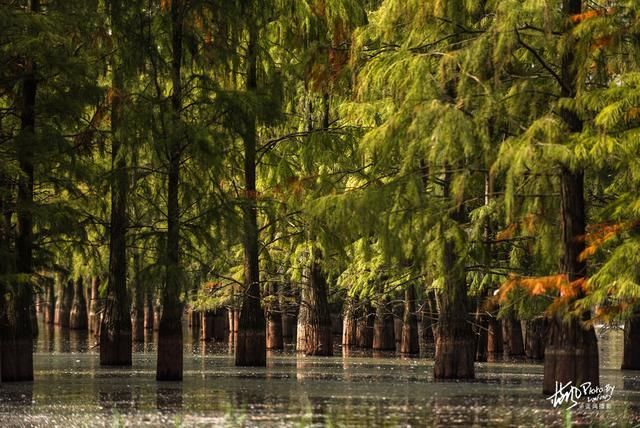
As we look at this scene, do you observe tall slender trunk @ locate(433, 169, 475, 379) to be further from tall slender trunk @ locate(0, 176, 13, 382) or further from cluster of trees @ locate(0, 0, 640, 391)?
tall slender trunk @ locate(0, 176, 13, 382)

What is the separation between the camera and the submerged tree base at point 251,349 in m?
35.1

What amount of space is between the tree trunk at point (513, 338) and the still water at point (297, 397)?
A: 7160 mm

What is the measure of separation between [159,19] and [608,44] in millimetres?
10902

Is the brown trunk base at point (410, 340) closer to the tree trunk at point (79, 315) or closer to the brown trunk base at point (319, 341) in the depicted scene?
the brown trunk base at point (319, 341)

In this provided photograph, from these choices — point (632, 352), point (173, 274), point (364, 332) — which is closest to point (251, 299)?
point (173, 274)

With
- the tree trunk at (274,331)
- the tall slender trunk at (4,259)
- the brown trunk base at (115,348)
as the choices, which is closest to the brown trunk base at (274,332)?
the tree trunk at (274,331)

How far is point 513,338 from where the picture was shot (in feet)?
153

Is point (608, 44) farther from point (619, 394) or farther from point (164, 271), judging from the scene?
point (164, 271)

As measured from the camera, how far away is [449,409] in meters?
22.0

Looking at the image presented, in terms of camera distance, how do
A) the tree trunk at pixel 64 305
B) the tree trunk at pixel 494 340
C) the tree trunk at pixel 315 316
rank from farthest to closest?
the tree trunk at pixel 64 305
the tree trunk at pixel 494 340
the tree trunk at pixel 315 316

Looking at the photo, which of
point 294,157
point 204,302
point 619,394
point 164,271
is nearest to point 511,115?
point 619,394

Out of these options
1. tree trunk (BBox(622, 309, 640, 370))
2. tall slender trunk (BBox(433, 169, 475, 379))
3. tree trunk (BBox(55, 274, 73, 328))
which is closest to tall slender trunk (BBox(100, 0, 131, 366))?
tall slender trunk (BBox(433, 169, 475, 379))

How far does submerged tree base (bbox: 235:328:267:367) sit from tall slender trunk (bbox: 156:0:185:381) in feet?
20.8

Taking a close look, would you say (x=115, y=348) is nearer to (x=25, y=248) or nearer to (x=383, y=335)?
(x=25, y=248)
